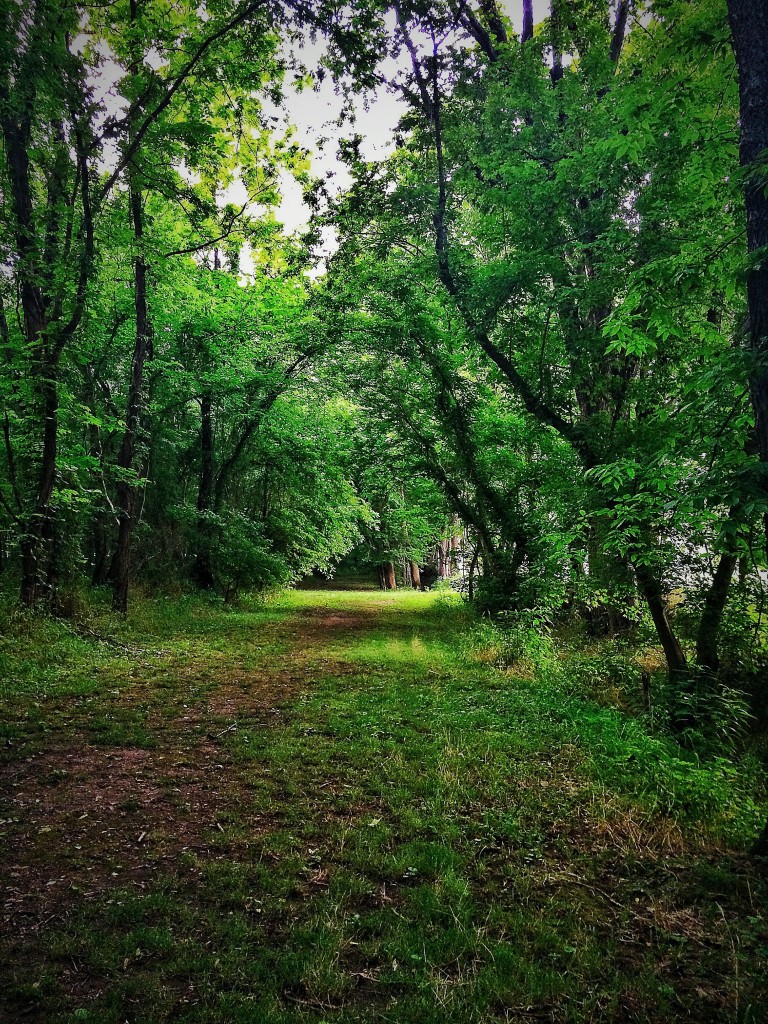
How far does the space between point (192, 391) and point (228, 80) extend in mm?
7206

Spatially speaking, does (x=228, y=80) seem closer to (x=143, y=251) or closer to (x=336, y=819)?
(x=143, y=251)

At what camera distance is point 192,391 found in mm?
13961

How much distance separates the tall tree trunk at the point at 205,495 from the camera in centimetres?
1470

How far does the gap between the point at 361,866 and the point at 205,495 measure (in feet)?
45.0

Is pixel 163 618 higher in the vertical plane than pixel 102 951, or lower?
higher

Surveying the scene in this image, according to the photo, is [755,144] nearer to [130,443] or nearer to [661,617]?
[661,617]

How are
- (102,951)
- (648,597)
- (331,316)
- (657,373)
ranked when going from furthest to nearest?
(331,316), (657,373), (648,597), (102,951)

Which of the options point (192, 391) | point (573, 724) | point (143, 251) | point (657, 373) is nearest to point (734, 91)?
point (657, 373)

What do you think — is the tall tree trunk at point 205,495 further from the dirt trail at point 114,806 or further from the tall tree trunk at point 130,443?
the dirt trail at point 114,806

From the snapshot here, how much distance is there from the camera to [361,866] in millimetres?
3303

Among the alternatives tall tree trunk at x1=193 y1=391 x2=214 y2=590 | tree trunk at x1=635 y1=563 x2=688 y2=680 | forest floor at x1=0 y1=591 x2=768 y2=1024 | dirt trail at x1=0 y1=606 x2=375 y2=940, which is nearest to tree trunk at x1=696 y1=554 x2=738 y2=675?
tree trunk at x1=635 y1=563 x2=688 y2=680

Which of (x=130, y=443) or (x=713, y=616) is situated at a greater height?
(x=130, y=443)

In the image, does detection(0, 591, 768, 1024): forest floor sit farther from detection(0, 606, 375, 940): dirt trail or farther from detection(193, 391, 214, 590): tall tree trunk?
detection(193, 391, 214, 590): tall tree trunk

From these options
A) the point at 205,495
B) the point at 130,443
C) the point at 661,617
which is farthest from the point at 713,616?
the point at 205,495
